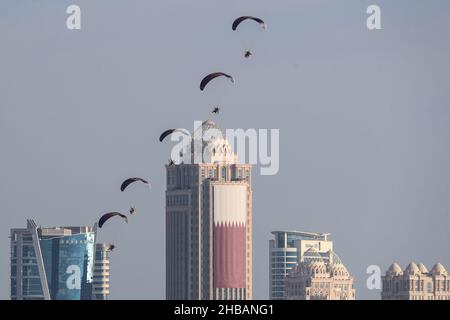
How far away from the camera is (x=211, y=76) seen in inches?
7510
